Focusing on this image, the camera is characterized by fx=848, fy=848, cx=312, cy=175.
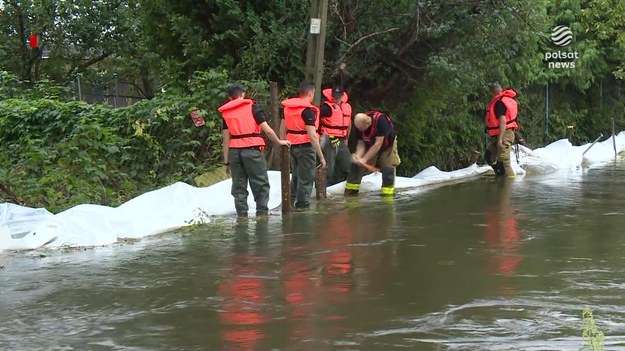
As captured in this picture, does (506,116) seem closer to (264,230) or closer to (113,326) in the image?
(264,230)

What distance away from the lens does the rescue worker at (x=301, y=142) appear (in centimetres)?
1066

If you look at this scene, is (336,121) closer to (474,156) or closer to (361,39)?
(361,39)

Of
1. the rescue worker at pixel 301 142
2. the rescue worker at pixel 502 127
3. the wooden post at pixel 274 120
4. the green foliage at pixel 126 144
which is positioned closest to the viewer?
the rescue worker at pixel 301 142

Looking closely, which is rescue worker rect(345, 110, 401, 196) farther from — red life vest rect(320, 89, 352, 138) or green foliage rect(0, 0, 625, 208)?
green foliage rect(0, 0, 625, 208)

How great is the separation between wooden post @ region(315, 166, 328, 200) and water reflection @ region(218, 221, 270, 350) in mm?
3173

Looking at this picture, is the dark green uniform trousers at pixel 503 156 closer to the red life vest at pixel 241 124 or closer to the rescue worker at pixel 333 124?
the rescue worker at pixel 333 124

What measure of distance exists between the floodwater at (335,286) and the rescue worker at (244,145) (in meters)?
0.40

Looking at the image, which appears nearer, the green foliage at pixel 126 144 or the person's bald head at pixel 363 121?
the person's bald head at pixel 363 121

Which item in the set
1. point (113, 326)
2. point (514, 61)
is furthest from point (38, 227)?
point (514, 61)

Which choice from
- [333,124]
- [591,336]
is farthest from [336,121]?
[591,336]

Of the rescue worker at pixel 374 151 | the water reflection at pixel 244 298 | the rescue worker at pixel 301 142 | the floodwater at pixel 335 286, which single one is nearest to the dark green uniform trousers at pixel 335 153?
the rescue worker at pixel 374 151

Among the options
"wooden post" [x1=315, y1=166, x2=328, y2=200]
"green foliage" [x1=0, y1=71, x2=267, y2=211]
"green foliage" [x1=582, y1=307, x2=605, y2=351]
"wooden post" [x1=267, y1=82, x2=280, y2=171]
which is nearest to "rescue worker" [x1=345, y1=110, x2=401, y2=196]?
"wooden post" [x1=315, y1=166, x2=328, y2=200]

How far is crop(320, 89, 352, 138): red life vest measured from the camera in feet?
38.9

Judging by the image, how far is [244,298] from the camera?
6133mm
